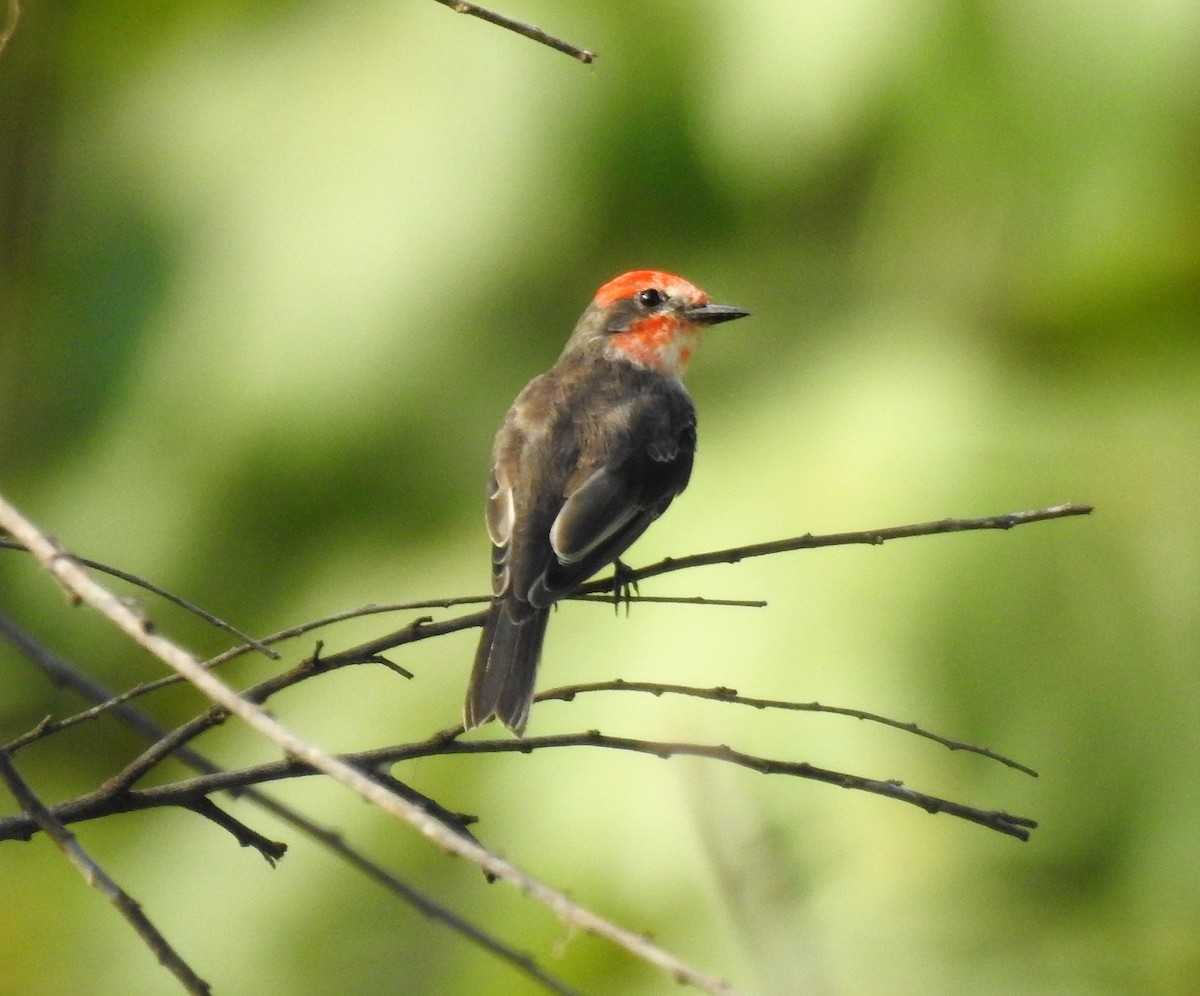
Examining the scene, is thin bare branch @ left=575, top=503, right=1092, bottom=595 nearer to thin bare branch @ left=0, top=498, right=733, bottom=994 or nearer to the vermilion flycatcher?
the vermilion flycatcher

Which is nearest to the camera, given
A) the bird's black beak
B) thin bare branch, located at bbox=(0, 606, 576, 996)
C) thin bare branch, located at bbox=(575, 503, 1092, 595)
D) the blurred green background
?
thin bare branch, located at bbox=(0, 606, 576, 996)

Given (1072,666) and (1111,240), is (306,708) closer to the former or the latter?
(1072,666)

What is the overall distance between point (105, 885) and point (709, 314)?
11.3 ft

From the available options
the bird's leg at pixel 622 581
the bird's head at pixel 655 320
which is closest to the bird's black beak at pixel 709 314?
the bird's head at pixel 655 320

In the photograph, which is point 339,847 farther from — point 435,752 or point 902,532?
point 902,532

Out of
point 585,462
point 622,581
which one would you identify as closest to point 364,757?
point 622,581

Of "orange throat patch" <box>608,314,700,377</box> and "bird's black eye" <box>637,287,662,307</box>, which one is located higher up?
"bird's black eye" <box>637,287,662,307</box>

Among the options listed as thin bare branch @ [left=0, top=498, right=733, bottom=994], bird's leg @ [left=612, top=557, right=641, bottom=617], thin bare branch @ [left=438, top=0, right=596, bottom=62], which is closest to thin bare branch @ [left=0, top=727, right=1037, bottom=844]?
thin bare branch @ [left=0, top=498, right=733, bottom=994]

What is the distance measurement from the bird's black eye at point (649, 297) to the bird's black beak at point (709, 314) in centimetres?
9

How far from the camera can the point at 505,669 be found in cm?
341

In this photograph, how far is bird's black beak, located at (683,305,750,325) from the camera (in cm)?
474

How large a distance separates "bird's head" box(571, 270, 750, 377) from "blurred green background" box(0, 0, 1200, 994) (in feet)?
3.58

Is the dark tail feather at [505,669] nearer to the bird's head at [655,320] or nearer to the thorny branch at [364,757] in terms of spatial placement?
the thorny branch at [364,757]

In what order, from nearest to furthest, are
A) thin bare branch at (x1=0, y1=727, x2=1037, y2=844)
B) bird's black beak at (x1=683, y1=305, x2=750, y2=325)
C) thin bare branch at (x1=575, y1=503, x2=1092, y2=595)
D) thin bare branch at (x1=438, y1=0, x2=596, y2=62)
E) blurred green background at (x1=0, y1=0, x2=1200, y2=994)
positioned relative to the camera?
thin bare branch at (x1=438, y1=0, x2=596, y2=62) < thin bare branch at (x1=0, y1=727, x2=1037, y2=844) < thin bare branch at (x1=575, y1=503, x2=1092, y2=595) < bird's black beak at (x1=683, y1=305, x2=750, y2=325) < blurred green background at (x1=0, y1=0, x2=1200, y2=994)
